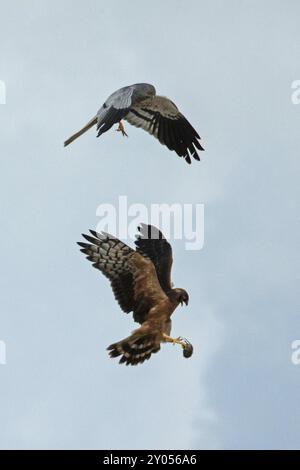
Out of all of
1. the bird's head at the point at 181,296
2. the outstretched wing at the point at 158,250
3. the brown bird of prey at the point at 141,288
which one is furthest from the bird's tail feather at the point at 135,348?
the outstretched wing at the point at 158,250

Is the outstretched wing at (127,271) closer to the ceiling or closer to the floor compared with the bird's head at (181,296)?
closer to the ceiling

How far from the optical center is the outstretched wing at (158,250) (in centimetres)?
1981

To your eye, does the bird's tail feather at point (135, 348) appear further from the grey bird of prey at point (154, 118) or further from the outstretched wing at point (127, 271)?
the grey bird of prey at point (154, 118)

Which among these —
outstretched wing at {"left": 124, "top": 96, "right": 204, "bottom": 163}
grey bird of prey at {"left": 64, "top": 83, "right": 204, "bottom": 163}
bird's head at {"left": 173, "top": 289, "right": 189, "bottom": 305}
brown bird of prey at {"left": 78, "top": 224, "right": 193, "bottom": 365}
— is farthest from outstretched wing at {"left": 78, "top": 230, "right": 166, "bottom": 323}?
outstretched wing at {"left": 124, "top": 96, "right": 204, "bottom": 163}

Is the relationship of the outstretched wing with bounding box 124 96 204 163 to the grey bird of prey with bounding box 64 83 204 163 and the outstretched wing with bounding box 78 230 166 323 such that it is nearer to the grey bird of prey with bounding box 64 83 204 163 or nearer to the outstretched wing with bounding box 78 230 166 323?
the grey bird of prey with bounding box 64 83 204 163

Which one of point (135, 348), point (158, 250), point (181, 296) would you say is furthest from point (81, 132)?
point (135, 348)

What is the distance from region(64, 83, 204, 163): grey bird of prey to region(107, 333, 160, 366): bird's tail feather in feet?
16.5

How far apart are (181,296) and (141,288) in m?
0.75

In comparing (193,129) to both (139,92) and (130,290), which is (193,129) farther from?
(130,290)

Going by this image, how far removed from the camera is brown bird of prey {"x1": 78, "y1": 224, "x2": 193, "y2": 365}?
19.0 meters

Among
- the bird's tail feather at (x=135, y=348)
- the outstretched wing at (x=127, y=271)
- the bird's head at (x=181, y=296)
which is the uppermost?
the outstretched wing at (x=127, y=271)

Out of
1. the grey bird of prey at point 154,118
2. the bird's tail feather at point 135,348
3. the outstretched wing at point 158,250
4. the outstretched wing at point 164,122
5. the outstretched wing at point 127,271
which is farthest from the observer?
the outstretched wing at point 164,122

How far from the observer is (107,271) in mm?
19531

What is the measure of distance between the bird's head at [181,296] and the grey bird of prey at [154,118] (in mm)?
4360
